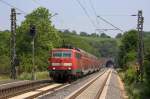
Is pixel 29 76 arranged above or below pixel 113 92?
above

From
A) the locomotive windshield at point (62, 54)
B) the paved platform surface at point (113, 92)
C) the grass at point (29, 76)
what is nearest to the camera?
the paved platform surface at point (113, 92)

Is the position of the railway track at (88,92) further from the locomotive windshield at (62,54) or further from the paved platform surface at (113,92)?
the locomotive windshield at (62,54)

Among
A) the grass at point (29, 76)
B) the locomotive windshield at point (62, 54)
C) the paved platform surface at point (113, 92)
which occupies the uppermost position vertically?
the locomotive windshield at point (62, 54)

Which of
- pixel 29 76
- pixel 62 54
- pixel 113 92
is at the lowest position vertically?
pixel 113 92

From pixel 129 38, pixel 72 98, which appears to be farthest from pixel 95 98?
pixel 129 38

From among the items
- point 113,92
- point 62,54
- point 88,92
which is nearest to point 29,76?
point 62,54

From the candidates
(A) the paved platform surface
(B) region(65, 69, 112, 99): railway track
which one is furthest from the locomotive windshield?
(A) the paved platform surface

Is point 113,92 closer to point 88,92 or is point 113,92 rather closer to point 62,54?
point 88,92

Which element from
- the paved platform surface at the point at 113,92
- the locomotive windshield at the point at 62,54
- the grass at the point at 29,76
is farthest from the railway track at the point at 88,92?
the grass at the point at 29,76

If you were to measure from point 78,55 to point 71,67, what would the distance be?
4676mm

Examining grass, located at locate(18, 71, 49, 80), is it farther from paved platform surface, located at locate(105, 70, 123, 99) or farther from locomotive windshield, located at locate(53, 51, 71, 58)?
paved platform surface, located at locate(105, 70, 123, 99)

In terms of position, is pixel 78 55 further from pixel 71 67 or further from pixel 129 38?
pixel 129 38

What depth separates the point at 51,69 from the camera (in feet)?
147

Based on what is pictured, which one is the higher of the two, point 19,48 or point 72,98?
point 19,48
